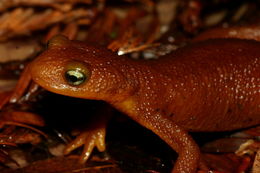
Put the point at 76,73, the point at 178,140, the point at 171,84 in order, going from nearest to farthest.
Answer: the point at 76,73, the point at 178,140, the point at 171,84

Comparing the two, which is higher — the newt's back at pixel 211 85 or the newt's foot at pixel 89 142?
the newt's back at pixel 211 85

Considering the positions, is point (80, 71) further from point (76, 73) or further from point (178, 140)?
point (178, 140)

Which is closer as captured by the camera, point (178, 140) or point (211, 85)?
point (178, 140)

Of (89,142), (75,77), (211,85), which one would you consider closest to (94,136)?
(89,142)

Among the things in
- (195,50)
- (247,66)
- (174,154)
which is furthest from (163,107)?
(247,66)

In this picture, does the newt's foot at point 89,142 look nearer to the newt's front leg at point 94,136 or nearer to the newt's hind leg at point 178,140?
the newt's front leg at point 94,136

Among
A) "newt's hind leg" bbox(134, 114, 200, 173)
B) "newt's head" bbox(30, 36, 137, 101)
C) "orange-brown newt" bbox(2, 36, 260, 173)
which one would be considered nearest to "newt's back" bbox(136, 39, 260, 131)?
"orange-brown newt" bbox(2, 36, 260, 173)

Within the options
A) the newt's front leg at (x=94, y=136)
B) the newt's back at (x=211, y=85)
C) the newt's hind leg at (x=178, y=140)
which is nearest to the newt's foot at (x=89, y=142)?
the newt's front leg at (x=94, y=136)
